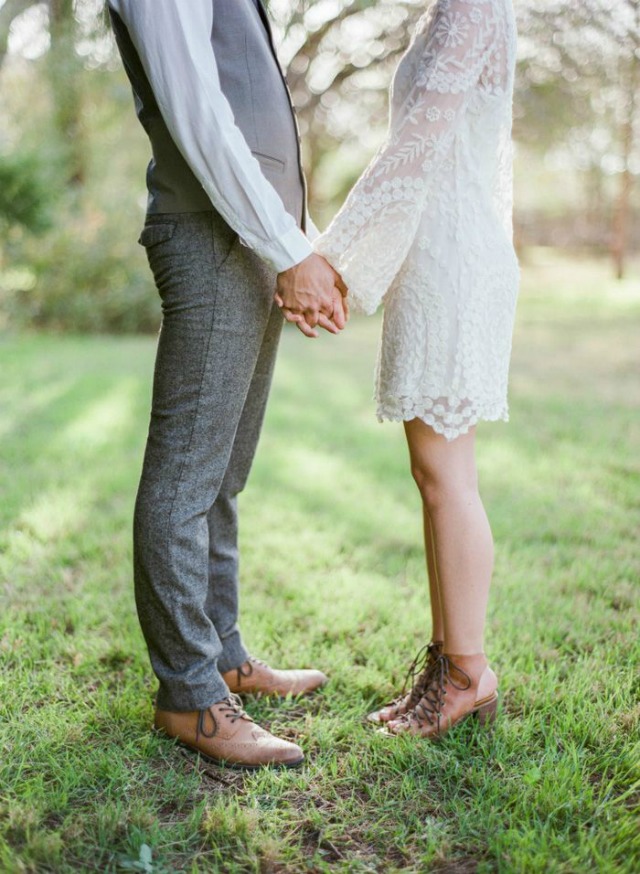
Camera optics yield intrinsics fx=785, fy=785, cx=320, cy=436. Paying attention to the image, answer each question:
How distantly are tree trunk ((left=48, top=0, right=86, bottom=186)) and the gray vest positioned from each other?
68.7 inches

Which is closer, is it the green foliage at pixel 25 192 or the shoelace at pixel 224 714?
the shoelace at pixel 224 714

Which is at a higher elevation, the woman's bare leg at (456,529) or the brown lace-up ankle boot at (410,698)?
the woman's bare leg at (456,529)

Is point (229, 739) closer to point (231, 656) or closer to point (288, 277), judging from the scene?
point (231, 656)

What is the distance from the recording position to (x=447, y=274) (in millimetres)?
1680

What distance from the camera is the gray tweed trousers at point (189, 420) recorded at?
158 cm

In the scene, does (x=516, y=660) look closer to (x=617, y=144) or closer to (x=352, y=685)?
(x=352, y=685)

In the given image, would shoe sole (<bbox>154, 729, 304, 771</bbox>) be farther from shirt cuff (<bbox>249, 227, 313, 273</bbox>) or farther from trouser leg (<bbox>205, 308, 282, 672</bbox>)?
shirt cuff (<bbox>249, 227, 313, 273</bbox>)

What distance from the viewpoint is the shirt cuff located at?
5.05ft

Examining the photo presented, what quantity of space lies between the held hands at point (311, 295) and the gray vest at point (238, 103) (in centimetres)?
18

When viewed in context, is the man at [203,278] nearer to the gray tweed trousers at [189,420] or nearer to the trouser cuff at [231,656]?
the gray tweed trousers at [189,420]

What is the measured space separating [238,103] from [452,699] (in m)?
1.37

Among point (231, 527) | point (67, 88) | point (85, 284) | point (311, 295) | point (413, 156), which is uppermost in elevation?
point (67, 88)

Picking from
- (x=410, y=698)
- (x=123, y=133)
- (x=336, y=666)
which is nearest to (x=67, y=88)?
(x=123, y=133)

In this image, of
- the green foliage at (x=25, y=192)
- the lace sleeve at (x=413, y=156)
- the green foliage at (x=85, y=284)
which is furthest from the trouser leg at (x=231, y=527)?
the green foliage at (x=85, y=284)
